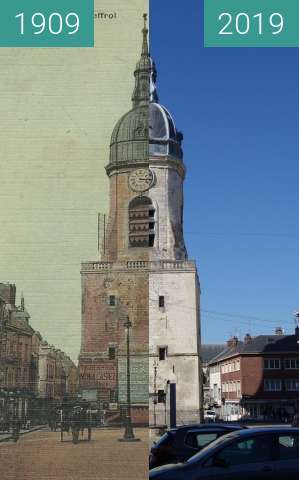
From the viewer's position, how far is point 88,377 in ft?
31.8

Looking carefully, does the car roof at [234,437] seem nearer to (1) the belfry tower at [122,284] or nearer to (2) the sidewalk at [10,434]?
(1) the belfry tower at [122,284]

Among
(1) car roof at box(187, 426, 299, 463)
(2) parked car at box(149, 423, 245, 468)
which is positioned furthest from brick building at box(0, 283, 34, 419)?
(2) parked car at box(149, 423, 245, 468)

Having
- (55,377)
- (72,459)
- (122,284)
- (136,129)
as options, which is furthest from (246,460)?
(136,129)

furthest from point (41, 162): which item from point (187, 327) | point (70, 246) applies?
point (187, 327)

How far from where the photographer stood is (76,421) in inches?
371

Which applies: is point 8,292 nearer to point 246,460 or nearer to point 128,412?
point 128,412

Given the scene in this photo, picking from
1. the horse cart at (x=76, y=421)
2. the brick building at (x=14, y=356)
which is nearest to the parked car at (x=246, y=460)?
the horse cart at (x=76, y=421)

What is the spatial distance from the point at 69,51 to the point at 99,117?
1175mm

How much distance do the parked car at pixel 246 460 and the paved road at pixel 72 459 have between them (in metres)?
0.49

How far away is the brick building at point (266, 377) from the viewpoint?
55344 millimetres

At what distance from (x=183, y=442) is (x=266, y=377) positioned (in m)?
46.4

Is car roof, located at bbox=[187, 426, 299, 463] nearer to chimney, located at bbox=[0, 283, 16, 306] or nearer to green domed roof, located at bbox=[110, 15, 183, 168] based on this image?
chimney, located at bbox=[0, 283, 16, 306]

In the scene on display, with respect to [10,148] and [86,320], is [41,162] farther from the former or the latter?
[86,320]

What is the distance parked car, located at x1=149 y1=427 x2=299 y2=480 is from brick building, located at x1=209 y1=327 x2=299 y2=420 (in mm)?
45135
